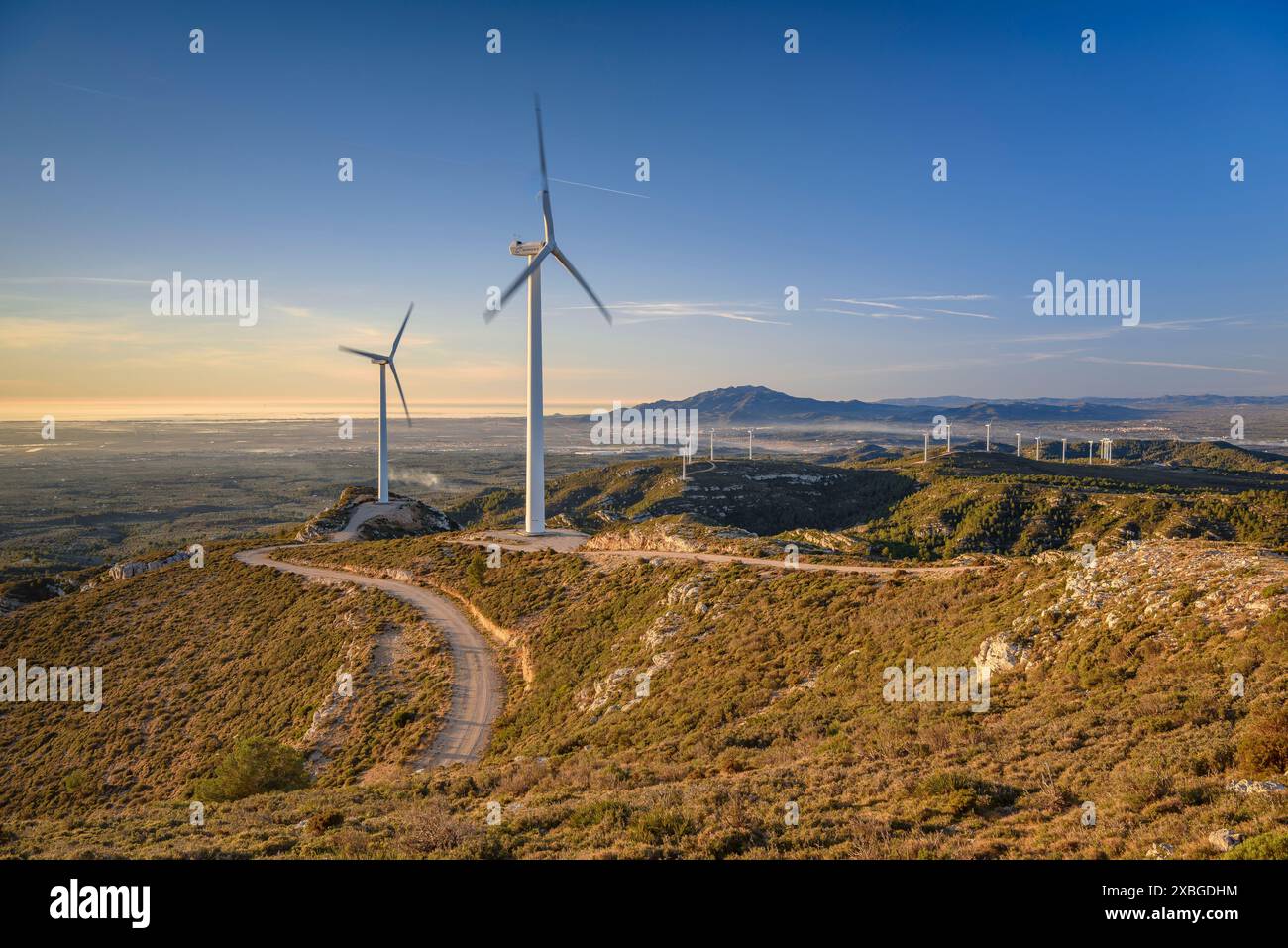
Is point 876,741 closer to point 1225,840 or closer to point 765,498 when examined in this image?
point 1225,840

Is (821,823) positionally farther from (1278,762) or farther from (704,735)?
(704,735)

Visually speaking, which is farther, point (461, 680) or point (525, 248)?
point (525, 248)

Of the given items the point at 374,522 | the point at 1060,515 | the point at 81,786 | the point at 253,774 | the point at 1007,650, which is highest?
the point at 1007,650

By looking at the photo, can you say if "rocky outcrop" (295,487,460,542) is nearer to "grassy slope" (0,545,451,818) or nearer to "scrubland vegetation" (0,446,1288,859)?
"grassy slope" (0,545,451,818)

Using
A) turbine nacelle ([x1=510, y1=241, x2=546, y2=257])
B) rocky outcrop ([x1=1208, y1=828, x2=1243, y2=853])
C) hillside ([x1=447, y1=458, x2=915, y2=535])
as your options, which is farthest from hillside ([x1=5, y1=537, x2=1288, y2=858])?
hillside ([x1=447, y1=458, x2=915, y2=535])

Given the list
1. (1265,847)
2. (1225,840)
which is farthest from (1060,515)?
(1265,847)

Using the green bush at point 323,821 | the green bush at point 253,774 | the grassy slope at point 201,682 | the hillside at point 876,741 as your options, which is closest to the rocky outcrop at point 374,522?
the grassy slope at point 201,682

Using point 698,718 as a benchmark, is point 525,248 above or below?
above
